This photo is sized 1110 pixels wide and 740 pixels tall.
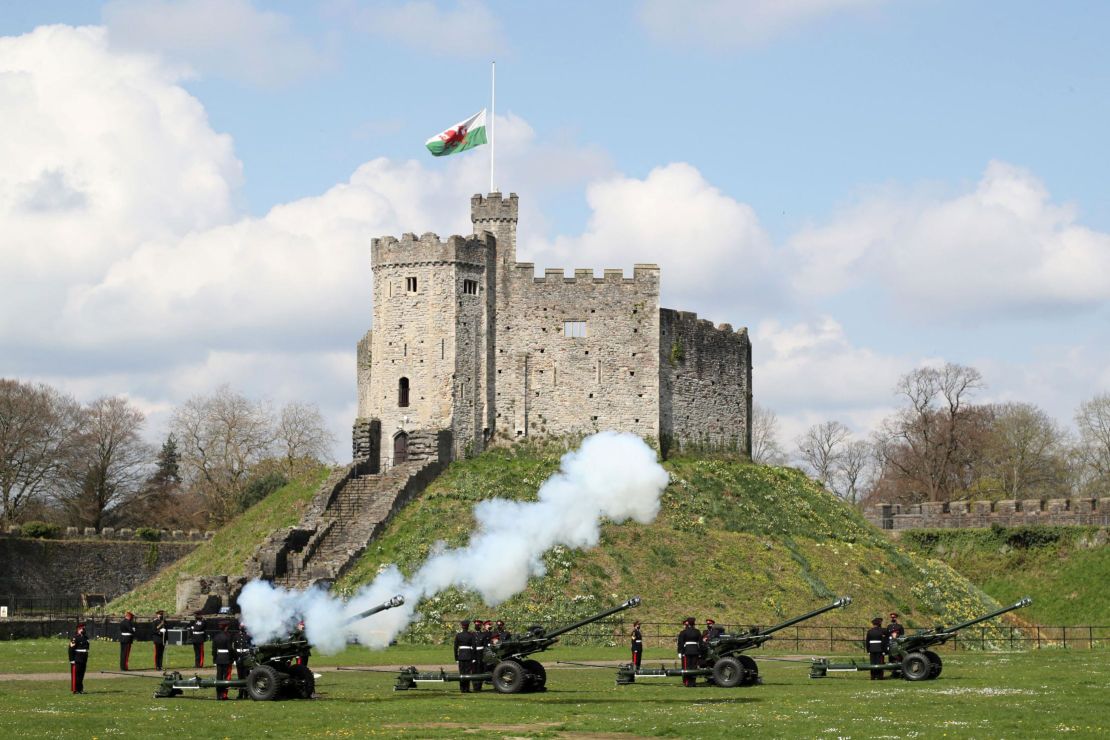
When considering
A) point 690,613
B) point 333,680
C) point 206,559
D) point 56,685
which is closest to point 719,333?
point 690,613

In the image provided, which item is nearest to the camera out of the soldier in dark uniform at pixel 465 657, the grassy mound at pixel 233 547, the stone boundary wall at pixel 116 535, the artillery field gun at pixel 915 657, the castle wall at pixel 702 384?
the soldier in dark uniform at pixel 465 657

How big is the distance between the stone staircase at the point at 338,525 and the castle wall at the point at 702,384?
36.4 feet

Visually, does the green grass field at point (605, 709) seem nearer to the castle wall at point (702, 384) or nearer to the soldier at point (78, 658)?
the soldier at point (78, 658)

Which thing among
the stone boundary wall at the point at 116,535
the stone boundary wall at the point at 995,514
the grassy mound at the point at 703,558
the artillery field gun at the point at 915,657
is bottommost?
the artillery field gun at the point at 915,657

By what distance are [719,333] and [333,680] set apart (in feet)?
120

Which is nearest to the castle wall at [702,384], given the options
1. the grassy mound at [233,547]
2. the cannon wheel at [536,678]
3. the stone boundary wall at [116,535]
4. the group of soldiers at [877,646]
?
the grassy mound at [233,547]

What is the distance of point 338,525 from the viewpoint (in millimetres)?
61594

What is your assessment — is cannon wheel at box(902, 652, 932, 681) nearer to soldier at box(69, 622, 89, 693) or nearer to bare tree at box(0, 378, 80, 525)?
soldier at box(69, 622, 89, 693)

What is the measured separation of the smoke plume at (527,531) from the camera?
51.1m

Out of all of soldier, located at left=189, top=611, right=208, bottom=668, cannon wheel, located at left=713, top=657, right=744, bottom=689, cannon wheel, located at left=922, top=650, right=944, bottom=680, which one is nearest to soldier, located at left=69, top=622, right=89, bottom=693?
soldier, located at left=189, top=611, right=208, bottom=668

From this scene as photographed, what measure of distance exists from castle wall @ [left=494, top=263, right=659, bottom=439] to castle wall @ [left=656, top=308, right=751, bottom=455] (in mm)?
1108

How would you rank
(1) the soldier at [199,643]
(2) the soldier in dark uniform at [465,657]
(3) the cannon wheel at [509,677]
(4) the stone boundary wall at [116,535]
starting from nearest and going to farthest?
(3) the cannon wheel at [509,677] < (2) the soldier in dark uniform at [465,657] < (1) the soldier at [199,643] < (4) the stone boundary wall at [116,535]

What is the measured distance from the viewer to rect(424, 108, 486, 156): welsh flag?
65.1 metres

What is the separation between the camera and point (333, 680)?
39.6 metres
